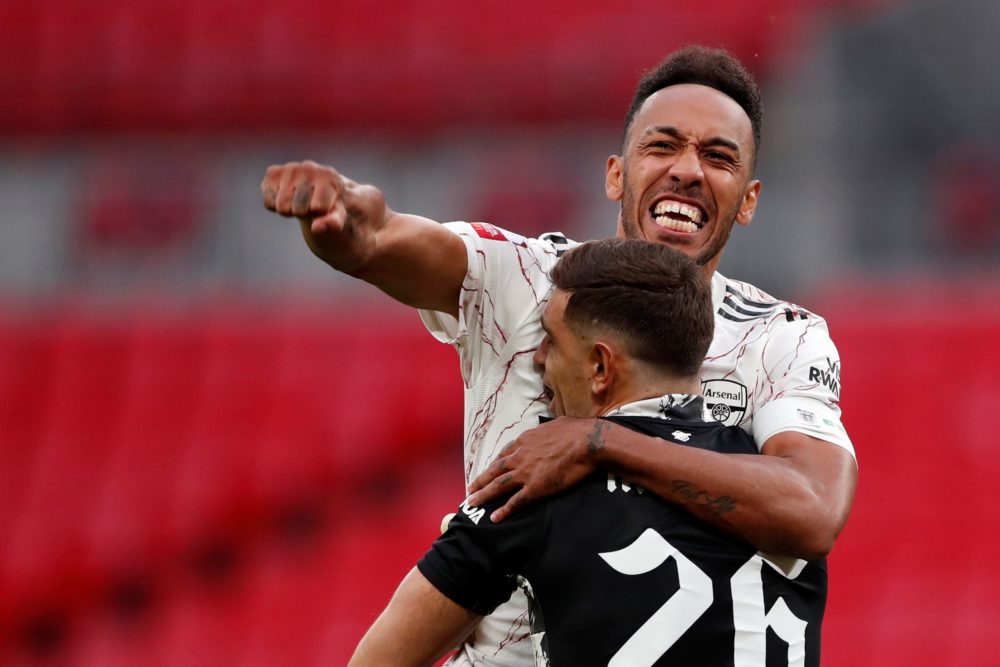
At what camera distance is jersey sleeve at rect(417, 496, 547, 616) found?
93.1 inches

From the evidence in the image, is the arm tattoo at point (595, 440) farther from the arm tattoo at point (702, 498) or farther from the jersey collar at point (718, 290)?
the jersey collar at point (718, 290)

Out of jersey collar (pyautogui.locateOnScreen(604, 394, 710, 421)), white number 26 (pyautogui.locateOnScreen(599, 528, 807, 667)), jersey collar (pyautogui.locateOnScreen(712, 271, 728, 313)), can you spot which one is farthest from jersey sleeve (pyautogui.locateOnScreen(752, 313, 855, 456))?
white number 26 (pyautogui.locateOnScreen(599, 528, 807, 667))

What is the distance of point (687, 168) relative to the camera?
3090 millimetres

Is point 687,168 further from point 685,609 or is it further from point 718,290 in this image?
point 685,609

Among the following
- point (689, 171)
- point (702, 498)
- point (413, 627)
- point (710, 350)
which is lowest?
point (413, 627)

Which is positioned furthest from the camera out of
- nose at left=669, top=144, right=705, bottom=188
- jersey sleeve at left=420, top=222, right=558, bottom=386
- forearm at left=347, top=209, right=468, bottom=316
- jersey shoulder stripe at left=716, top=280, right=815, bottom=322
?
nose at left=669, top=144, right=705, bottom=188

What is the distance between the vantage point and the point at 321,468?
8.09m

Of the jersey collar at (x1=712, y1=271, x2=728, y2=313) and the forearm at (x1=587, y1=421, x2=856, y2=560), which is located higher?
the jersey collar at (x1=712, y1=271, x2=728, y2=313)

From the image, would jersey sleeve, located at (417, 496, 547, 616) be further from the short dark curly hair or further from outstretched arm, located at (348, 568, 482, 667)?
the short dark curly hair

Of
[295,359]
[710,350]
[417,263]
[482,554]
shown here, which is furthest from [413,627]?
[295,359]

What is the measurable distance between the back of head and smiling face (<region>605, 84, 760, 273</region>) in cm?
63

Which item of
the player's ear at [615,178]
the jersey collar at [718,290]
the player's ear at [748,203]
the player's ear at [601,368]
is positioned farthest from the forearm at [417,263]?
the player's ear at [748,203]

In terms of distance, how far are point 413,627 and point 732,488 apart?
1.89 feet

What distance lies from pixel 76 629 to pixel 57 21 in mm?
4417
